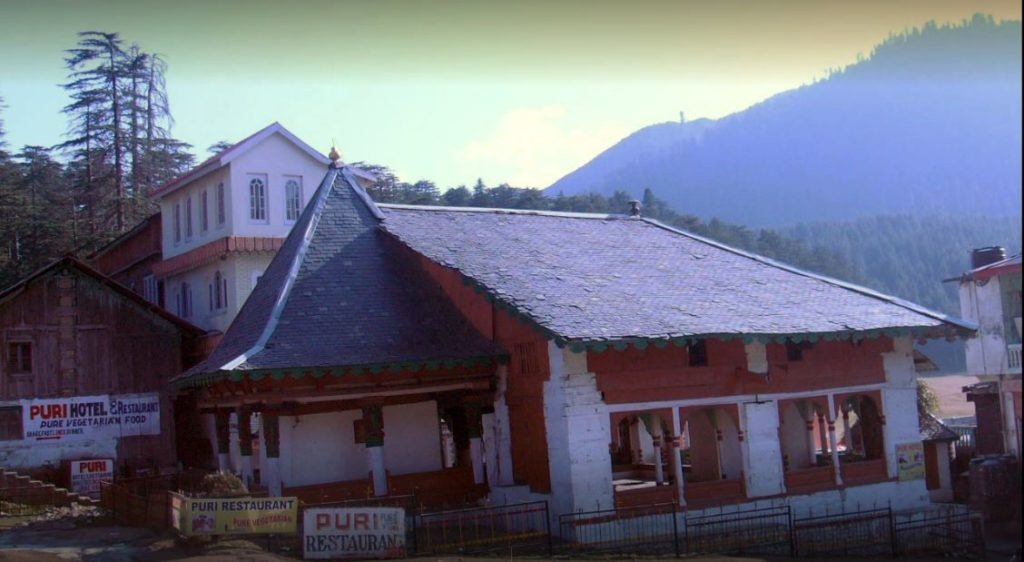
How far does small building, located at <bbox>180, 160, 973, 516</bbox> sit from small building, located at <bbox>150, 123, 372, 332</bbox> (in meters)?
8.19

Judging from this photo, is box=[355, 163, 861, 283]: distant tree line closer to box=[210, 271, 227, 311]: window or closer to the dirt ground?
box=[210, 271, 227, 311]: window

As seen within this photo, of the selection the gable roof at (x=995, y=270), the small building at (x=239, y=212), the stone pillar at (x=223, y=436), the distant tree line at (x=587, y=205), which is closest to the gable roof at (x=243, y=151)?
the small building at (x=239, y=212)

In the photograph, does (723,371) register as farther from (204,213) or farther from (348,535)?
(204,213)

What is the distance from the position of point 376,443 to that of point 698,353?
730 centimetres

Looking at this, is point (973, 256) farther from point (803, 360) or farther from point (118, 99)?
point (118, 99)

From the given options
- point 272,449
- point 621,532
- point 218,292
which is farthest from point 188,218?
point 621,532

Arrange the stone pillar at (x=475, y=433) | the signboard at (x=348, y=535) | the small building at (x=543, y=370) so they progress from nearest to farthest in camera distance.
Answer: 1. the signboard at (x=348, y=535)
2. the small building at (x=543, y=370)
3. the stone pillar at (x=475, y=433)

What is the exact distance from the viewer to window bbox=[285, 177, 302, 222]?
36188 mm

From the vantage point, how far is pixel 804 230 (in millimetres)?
148875

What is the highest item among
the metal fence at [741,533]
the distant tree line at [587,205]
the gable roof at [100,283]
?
the distant tree line at [587,205]

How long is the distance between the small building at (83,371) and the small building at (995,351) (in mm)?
25499

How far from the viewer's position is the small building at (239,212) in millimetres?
34969

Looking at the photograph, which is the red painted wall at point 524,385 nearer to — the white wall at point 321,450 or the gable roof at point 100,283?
the white wall at point 321,450

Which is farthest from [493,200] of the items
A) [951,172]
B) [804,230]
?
[951,172]
